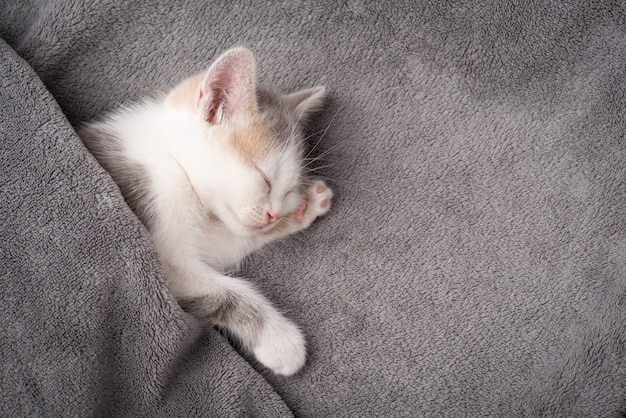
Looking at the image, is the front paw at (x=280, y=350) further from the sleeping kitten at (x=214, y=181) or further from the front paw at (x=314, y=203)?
the front paw at (x=314, y=203)

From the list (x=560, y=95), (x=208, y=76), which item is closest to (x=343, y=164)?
(x=208, y=76)

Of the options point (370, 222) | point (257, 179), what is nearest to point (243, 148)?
point (257, 179)

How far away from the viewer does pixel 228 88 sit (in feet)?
3.70

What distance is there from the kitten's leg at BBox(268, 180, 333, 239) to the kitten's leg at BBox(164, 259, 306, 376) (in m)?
0.20

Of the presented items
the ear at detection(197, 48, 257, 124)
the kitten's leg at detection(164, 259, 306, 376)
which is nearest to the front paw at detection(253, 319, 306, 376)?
the kitten's leg at detection(164, 259, 306, 376)

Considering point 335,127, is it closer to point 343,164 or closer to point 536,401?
point 343,164

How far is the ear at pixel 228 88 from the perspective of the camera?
3.46ft

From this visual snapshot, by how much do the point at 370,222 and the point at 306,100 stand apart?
352 millimetres

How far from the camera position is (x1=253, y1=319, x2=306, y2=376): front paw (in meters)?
1.12

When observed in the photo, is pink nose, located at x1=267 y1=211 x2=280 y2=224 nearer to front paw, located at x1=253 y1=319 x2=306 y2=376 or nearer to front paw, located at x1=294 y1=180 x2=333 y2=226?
front paw, located at x1=294 y1=180 x2=333 y2=226

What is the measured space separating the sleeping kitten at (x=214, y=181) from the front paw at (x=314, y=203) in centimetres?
Result: 4

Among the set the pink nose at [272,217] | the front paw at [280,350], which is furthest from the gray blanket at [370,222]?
the pink nose at [272,217]

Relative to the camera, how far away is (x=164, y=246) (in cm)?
111

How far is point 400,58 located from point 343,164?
1.02ft
